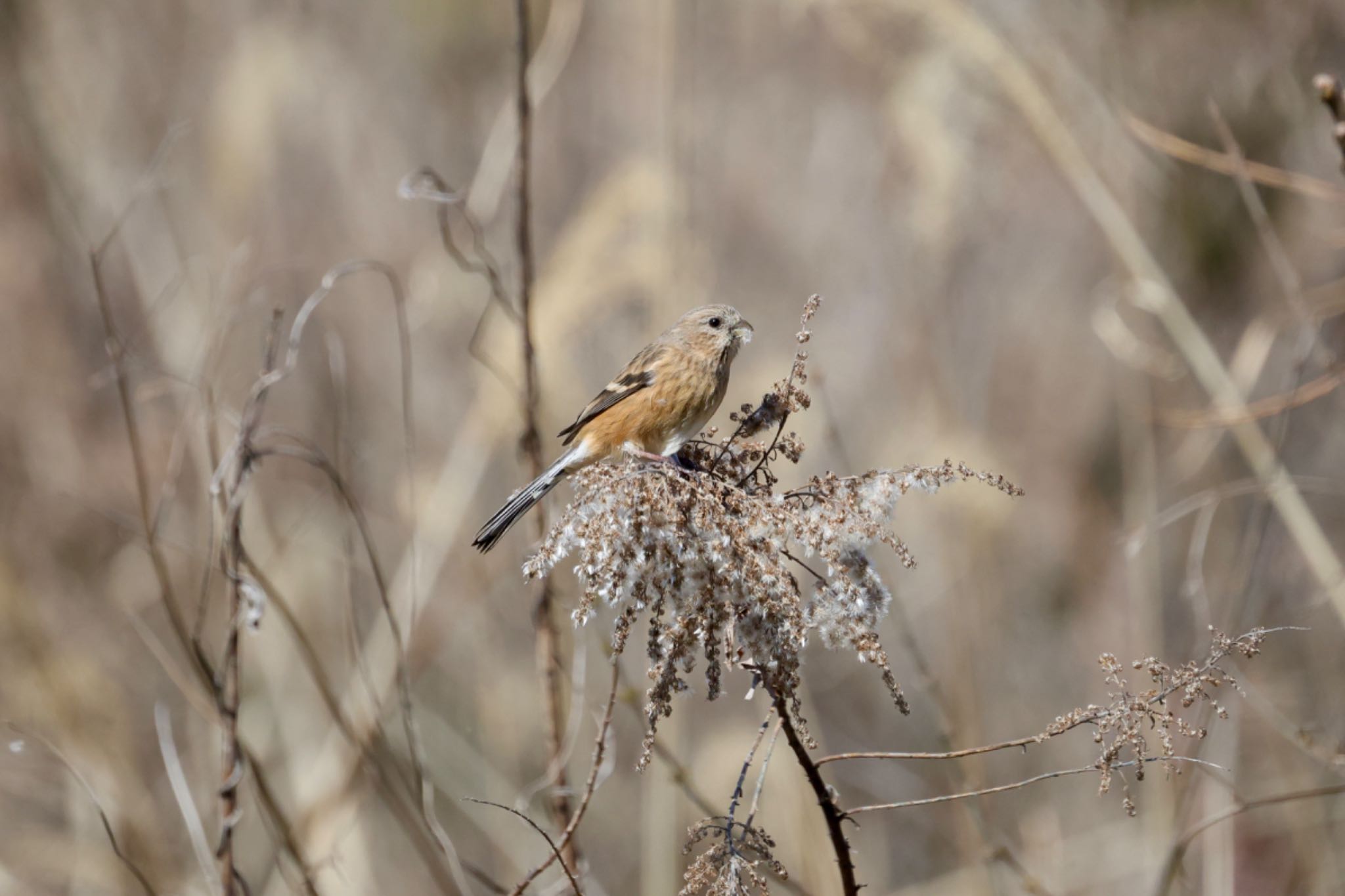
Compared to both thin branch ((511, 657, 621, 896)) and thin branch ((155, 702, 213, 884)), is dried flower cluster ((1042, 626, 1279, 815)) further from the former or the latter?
thin branch ((155, 702, 213, 884))

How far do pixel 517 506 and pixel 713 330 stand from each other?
2.59ft

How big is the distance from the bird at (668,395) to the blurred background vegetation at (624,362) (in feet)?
0.75

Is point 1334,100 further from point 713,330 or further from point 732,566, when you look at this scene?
point 713,330

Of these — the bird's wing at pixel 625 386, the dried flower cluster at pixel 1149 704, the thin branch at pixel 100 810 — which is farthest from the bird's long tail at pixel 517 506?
the dried flower cluster at pixel 1149 704

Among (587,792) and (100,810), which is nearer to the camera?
(587,792)

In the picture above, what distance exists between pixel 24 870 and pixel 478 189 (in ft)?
9.51

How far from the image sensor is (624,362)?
4.05m

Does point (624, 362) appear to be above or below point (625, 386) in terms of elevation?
above

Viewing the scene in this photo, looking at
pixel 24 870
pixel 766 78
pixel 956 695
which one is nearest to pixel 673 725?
pixel 956 695

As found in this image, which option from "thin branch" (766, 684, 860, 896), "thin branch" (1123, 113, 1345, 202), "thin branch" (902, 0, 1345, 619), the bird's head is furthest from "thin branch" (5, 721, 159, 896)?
"thin branch" (902, 0, 1345, 619)

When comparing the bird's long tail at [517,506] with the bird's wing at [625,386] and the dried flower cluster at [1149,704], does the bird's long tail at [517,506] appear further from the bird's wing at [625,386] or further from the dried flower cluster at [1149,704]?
the dried flower cluster at [1149,704]

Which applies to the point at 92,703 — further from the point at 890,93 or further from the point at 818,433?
the point at 890,93

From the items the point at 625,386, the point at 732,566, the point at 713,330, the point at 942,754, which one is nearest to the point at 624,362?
the point at 625,386

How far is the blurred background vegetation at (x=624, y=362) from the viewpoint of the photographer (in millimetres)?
3213
